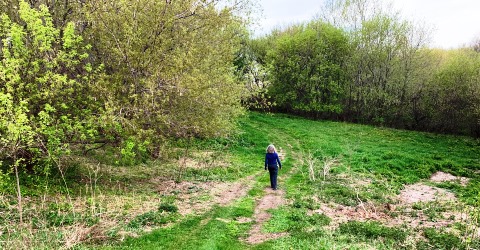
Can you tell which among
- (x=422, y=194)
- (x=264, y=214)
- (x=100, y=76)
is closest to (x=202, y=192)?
(x=264, y=214)

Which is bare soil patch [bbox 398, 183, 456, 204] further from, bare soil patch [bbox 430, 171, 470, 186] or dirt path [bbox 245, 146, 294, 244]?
dirt path [bbox 245, 146, 294, 244]

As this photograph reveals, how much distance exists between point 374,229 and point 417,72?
37.1 metres

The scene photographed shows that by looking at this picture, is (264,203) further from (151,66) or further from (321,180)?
(151,66)

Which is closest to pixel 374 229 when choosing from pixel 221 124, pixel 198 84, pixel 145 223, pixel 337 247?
pixel 337 247

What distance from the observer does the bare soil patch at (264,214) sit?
12.8 metres

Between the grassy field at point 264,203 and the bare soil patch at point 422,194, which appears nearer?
the grassy field at point 264,203

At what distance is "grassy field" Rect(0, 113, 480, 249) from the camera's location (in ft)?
39.5

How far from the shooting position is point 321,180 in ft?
69.6

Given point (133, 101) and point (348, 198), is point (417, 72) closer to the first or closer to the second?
point (348, 198)

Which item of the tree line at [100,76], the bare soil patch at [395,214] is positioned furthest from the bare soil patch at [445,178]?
the tree line at [100,76]

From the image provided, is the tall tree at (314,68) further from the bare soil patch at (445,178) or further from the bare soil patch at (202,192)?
the bare soil patch at (202,192)

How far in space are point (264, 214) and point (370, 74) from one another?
125ft

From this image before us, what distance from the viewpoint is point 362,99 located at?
49094 mm

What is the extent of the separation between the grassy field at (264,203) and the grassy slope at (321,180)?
7 cm
